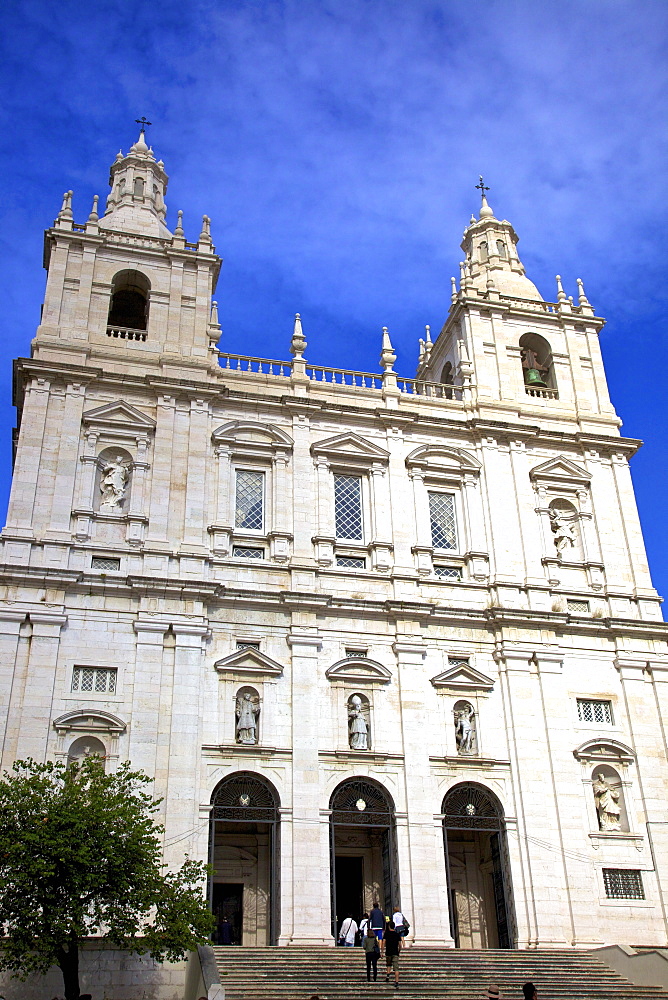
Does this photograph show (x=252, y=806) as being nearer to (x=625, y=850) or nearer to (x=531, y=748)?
(x=531, y=748)

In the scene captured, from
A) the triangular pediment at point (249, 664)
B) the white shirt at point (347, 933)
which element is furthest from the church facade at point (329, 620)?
the white shirt at point (347, 933)

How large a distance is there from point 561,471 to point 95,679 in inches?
640

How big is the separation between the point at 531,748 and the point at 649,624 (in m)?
5.85

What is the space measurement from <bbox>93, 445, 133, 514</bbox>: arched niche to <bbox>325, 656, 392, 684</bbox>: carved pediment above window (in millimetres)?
7307

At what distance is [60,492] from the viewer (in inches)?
1120

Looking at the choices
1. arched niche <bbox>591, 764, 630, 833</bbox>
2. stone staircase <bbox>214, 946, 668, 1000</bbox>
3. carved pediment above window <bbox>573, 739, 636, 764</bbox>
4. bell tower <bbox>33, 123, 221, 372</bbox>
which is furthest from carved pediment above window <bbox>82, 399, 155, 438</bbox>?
arched niche <bbox>591, 764, 630, 833</bbox>

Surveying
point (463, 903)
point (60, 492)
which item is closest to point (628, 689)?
→ point (463, 903)

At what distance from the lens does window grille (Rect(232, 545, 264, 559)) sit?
2948cm

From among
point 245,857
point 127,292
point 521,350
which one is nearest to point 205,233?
point 127,292

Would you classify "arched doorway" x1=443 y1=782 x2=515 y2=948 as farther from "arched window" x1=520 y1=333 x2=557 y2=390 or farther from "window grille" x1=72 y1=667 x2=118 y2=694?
"arched window" x1=520 y1=333 x2=557 y2=390

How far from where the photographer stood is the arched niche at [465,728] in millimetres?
28219

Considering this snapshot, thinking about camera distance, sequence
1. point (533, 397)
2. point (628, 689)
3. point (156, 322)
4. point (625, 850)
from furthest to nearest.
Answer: point (533, 397) → point (156, 322) → point (628, 689) → point (625, 850)

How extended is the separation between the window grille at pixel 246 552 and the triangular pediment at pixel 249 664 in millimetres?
2945

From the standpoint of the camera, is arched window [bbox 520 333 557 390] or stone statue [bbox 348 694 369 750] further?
arched window [bbox 520 333 557 390]
